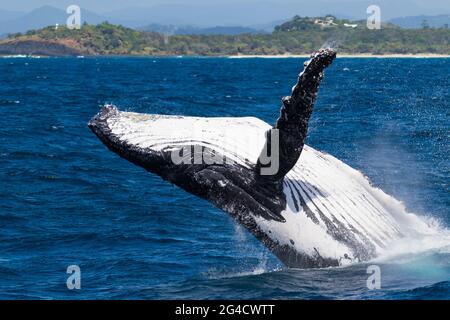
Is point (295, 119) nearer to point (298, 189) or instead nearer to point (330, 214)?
point (298, 189)

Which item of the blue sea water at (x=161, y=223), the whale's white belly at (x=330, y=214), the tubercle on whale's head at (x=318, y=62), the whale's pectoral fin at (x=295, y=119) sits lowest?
the blue sea water at (x=161, y=223)

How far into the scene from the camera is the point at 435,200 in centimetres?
1558

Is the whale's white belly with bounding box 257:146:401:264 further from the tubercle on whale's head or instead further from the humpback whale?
the tubercle on whale's head

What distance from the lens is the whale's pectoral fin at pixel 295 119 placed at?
843cm

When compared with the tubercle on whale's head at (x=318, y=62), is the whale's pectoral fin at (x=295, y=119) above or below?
below

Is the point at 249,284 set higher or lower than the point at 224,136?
lower

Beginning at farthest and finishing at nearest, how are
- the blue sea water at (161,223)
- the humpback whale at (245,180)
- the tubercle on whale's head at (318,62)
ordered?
1. the blue sea water at (161,223)
2. the humpback whale at (245,180)
3. the tubercle on whale's head at (318,62)

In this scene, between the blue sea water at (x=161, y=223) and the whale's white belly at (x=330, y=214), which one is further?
the blue sea water at (x=161, y=223)

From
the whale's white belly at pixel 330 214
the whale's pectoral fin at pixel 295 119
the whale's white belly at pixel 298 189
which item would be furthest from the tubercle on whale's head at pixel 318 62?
the whale's white belly at pixel 330 214

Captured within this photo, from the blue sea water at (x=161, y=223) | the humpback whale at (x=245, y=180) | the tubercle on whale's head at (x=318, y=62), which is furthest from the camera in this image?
the blue sea water at (x=161, y=223)

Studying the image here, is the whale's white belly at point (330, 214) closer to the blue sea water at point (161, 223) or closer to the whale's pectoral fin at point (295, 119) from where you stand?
the blue sea water at point (161, 223)
